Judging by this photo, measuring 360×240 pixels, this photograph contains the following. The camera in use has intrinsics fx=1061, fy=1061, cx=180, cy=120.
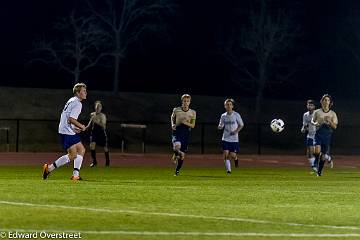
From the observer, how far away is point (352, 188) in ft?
80.2

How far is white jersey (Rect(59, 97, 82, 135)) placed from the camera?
24.4m

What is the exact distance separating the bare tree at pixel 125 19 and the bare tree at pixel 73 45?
2.97 ft

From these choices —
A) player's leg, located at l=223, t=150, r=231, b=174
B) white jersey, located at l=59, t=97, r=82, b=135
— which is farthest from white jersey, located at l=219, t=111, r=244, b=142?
white jersey, located at l=59, t=97, r=82, b=135

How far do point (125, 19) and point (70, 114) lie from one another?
4739 cm

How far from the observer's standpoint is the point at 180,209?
659 inches

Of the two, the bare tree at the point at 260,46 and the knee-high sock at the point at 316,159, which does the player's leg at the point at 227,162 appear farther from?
the bare tree at the point at 260,46

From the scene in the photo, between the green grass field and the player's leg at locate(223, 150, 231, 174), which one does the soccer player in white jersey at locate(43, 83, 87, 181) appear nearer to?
the green grass field

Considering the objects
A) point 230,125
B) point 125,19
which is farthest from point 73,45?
point 230,125

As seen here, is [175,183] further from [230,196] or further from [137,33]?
[137,33]

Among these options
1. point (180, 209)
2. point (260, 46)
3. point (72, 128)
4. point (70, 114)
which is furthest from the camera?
point (260, 46)

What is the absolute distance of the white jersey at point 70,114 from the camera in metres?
24.4

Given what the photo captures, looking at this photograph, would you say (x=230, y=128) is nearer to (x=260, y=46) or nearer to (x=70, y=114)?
(x=70, y=114)

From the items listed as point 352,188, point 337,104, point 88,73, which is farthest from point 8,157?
point 337,104

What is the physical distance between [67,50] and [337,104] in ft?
70.2
